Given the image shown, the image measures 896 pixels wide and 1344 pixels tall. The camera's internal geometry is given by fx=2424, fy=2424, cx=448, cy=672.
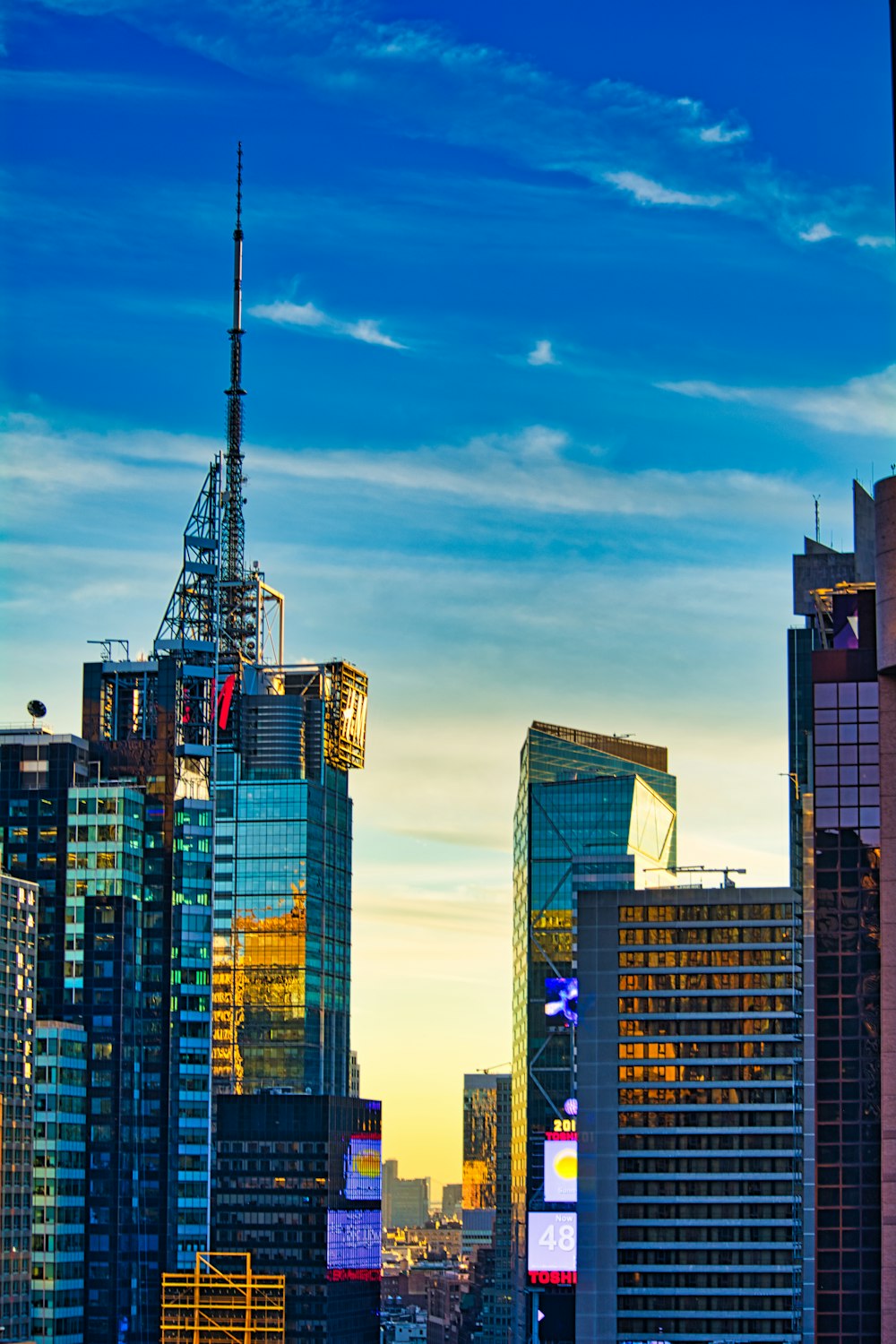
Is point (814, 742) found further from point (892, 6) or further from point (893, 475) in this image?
point (892, 6)

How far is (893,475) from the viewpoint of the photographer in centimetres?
8394

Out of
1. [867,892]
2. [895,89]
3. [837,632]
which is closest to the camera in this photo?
[895,89]

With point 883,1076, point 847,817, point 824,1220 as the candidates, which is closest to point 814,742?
point 847,817

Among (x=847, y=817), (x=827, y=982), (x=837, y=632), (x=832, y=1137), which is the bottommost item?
(x=832, y=1137)

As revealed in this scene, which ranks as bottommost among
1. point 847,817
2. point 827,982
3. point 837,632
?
point 827,982

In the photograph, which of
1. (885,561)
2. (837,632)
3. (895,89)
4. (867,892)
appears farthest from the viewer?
(837,632)

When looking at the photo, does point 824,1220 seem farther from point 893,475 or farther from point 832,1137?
point 893,475

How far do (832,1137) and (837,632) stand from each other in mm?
30041

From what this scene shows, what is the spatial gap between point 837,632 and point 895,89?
73.1 m

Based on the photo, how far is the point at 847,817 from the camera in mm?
131375

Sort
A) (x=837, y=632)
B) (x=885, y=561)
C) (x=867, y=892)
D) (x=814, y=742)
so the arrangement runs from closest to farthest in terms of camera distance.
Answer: (x=885, y=561), (x=814, y=742), (x=867, y=892), (x=837, y=632)

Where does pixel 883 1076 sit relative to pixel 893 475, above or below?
below

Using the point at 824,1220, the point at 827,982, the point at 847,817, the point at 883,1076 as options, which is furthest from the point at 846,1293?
the point at 883,1076

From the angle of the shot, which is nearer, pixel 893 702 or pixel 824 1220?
pixel 893 702
